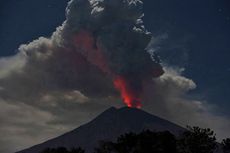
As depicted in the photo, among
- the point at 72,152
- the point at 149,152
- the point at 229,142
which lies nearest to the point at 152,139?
the point at 149,152

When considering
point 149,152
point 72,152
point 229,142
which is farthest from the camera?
A: point 229,142

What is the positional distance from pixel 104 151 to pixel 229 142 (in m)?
26.8

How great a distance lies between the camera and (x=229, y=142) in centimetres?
9419

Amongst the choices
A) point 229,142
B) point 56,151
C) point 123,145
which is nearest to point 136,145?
point 123,145

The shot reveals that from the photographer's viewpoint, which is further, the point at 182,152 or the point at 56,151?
the point at 56,151

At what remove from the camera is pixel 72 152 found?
8425 centimetres

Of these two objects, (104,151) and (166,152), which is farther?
(104,151)

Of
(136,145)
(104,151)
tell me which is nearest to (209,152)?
(136,145)

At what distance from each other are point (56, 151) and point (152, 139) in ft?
60.1

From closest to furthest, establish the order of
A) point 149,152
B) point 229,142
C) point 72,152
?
point 149,152 < point 72,152 < point 229,142

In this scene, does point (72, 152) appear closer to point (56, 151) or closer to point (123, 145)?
point (56, 151)

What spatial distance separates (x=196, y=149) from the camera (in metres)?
80.4

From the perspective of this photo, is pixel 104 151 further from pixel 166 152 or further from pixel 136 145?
pixel 166 152

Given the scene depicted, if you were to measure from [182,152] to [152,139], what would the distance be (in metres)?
5.56
